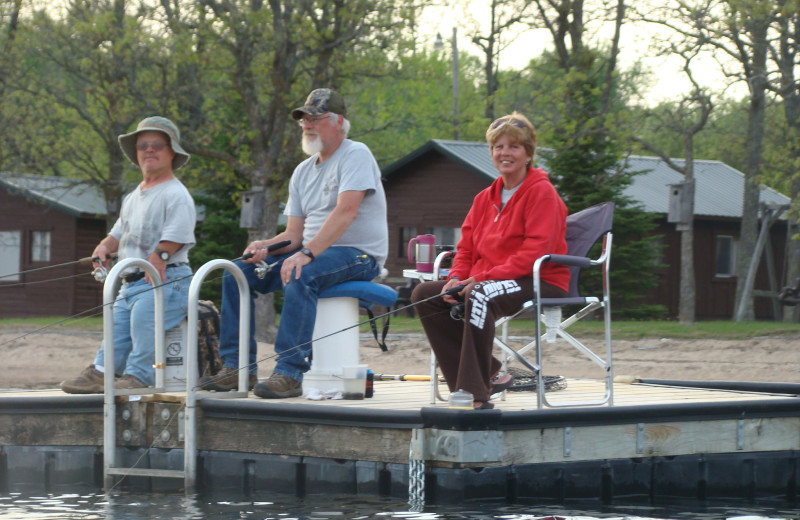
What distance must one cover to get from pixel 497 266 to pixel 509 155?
61 cm

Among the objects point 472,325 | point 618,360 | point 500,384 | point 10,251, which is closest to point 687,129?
point 618,360

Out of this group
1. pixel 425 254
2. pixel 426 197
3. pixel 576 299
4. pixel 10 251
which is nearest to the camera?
pixel 576 299

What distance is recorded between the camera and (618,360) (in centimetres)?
1502

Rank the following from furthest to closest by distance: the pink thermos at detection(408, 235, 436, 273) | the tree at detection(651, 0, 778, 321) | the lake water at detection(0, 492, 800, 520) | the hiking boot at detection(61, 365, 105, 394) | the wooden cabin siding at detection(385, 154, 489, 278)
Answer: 1. the wooden cabin siding at detection(385, 154, 489, 278)
2. the tree at detection(651, 0, 778, 321)
3. the pink thermos at detection(408, 235, 436, 273)
4. the hiking boot at detection(61, 365, 105, 394)
5. the lake water at detection(0, 492, 800, 520)

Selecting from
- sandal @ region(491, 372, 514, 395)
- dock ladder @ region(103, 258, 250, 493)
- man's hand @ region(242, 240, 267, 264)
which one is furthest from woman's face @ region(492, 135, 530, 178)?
dock ladder @ region(103, 258, 250, 493)

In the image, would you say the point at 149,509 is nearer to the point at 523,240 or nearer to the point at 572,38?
the point at 523,240

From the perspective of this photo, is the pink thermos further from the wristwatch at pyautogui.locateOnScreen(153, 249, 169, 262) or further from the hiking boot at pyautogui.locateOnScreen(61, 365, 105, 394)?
the hiking boot at pyautogui.locateOnScreen(61, 365, 105, 394)

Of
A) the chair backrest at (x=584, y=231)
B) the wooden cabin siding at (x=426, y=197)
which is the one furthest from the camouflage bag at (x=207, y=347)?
the wooden cabin siding at (x=426, y=197)

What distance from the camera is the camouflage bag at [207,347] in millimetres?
7164

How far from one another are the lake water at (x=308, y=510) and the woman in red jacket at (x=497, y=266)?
570mm

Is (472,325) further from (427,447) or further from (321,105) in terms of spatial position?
(321,105)

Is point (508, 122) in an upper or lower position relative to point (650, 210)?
lower

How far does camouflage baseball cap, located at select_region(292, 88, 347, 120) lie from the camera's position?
7027 millimetres

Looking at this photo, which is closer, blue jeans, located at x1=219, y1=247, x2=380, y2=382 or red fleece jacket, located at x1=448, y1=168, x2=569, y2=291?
red fleece jacket, located at x1=448, y1=168, x2=569, y2=291
